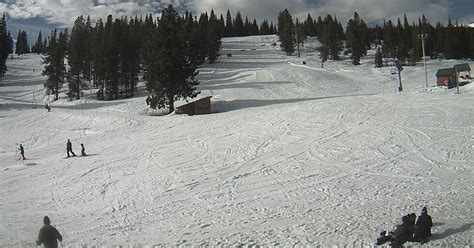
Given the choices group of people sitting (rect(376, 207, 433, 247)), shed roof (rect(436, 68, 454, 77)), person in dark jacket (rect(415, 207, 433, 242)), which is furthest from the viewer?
shed roof (rect(436, 68, 454, 77))

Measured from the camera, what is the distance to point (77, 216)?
551 inches

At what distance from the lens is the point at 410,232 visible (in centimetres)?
1006

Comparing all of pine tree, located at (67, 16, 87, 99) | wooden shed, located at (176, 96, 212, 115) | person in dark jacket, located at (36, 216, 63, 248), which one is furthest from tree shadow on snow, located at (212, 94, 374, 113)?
person in dark jacket, located at (36, 216, 63, 248)

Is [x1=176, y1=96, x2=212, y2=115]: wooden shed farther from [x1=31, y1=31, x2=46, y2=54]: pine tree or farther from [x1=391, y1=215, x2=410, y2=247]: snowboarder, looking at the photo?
[x1=31, y1=31, x2=46, y2=54]: pine tree

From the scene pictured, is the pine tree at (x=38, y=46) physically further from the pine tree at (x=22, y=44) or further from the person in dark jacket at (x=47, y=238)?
the person in dark jacket at (x=47, y=238)

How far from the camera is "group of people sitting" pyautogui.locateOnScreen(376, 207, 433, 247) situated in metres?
9.88

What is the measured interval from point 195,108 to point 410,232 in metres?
32.2

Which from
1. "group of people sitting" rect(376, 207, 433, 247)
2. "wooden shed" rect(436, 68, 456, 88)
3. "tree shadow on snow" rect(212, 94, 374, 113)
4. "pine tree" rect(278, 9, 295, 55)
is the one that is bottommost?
"group of people sitting" rect(376, 207, 433, 247)

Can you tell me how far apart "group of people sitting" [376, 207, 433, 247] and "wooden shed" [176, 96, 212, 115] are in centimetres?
3178

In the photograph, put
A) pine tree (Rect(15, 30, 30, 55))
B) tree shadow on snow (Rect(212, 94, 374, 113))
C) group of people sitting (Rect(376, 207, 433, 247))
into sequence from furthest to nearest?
pine tree (Rect(15, 30, 30, 55)) → tree shadow on snow (Rect(212, 94, 374, 113)) → group of people sitting (Rect(376, 207, 433, 247))

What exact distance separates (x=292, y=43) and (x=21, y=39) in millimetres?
97956

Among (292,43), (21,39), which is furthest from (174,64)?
(21,39)

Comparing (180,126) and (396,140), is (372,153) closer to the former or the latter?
(396,140)

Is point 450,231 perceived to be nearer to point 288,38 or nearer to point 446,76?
point 446,76
